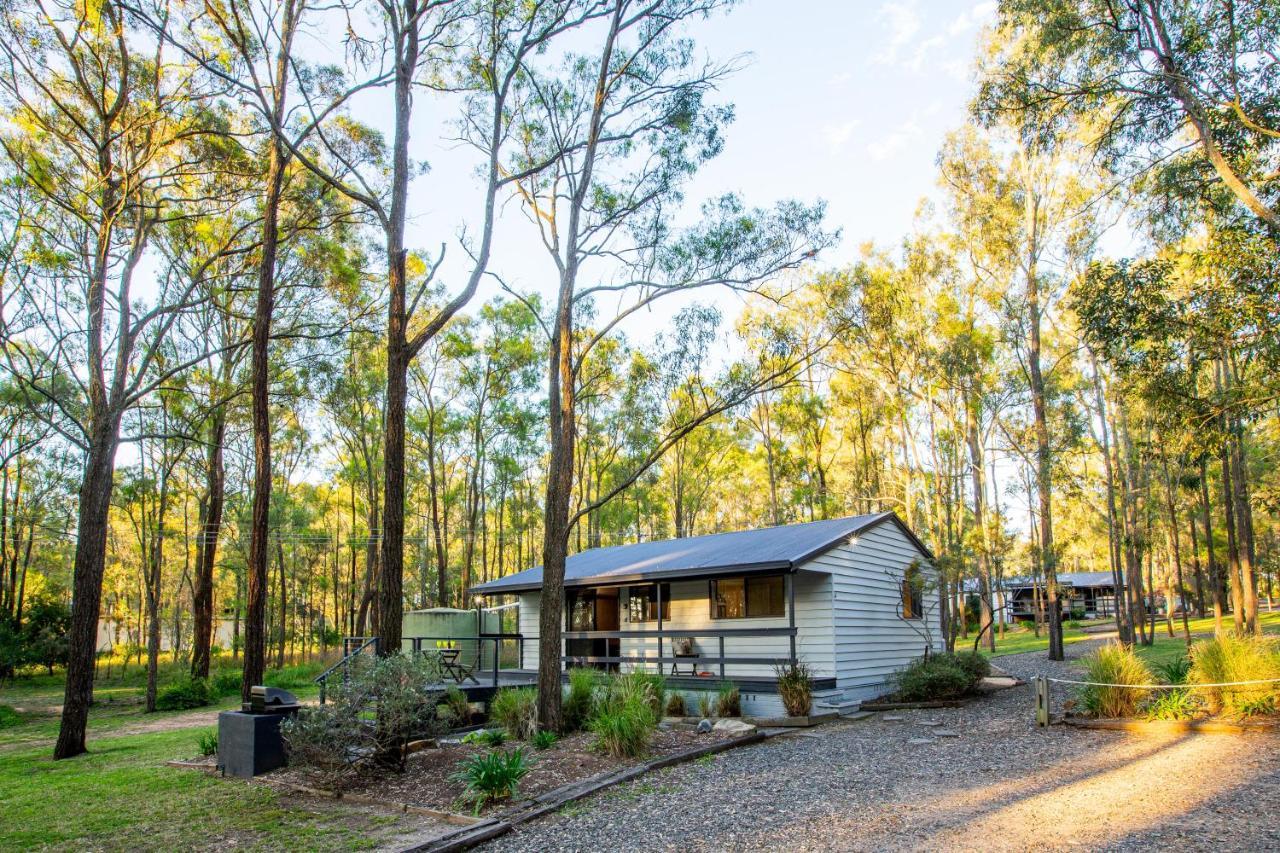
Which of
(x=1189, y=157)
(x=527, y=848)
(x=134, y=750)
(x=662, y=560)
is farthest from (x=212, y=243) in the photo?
(x=1189, y=157)

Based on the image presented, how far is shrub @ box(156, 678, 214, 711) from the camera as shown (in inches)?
727

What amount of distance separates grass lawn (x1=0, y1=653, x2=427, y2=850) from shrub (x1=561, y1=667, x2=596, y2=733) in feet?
12.4

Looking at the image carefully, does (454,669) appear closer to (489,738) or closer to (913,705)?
(489,738)

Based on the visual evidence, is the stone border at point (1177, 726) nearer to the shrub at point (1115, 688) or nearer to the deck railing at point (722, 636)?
the shrub at point (1115, 688)

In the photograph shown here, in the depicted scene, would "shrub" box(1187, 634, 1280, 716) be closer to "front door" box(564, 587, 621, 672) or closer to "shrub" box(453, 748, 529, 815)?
"shrub" box(453, 748, 529, 815)

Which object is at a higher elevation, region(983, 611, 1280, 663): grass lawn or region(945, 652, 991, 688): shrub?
region(945, 652, 991, 688): shrub

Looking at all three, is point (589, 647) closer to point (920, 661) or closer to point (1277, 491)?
point (920, 661)

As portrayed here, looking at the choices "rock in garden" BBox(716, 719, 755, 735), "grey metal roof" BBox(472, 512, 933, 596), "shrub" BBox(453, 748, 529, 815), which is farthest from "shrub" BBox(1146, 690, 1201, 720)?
"shrub" BBox(453, 748, 529, 815)

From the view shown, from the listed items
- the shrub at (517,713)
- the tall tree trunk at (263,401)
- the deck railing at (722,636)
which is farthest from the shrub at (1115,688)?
the tall tree trunk at (263,401)

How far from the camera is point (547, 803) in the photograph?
7035 mm

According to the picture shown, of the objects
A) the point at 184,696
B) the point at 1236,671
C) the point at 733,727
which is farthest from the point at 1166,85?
the point at 184,696

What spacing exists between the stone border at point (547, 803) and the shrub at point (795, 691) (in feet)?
7.75

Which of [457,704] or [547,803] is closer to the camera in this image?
[547,803]

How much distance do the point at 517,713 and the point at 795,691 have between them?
14.7ft
